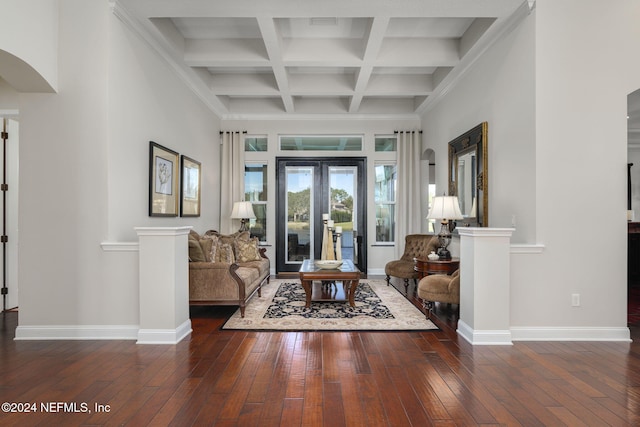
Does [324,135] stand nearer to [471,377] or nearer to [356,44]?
[356,44]

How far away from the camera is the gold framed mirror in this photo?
448cm

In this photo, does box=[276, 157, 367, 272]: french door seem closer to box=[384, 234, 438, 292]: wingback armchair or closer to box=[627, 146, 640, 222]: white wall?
box=[384, 234, 438, 292]: wingback armchair

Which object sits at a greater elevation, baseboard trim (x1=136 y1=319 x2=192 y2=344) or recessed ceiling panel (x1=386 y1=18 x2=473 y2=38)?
recessed ceiling panel (x1=386 y1=18 x2=473 y2=38)

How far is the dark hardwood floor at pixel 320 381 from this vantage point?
2152mm

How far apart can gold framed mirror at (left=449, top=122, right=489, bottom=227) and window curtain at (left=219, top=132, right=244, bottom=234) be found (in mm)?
3979

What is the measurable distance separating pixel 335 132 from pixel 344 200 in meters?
1.39

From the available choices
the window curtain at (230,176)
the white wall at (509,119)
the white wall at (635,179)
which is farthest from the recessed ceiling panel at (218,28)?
the white wall at (635,179)

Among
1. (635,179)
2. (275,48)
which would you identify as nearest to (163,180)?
(275,48)

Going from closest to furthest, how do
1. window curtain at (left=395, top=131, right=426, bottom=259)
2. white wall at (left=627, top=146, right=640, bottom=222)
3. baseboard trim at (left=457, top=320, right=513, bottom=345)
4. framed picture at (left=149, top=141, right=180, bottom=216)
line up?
baseboard trim at (left=457, top=320, right=513, bottom=345)
framed picture at (left=149, top=141, right=180, bottom=216)
window curtain at (left=395, top=131, right=426, bottom=259)
white wall at (left=627, top=146, right=640, bottom=222)

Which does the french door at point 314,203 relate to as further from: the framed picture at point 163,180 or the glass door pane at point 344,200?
the framed picture at point 163,180

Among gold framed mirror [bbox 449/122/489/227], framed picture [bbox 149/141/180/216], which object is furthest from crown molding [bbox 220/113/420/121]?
framed picture [bbox 149/141/180/216]

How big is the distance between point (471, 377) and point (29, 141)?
4.44 metres

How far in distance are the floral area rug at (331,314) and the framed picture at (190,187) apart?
1.67 m

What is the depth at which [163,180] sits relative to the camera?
183 inches
